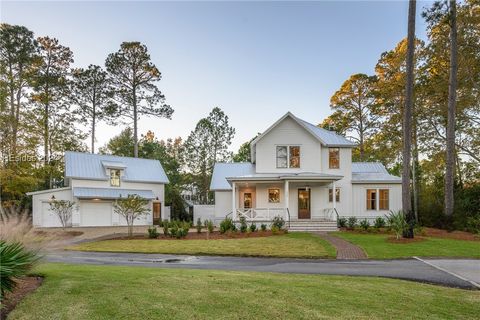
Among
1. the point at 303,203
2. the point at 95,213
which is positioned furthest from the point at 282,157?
the point at 95,213

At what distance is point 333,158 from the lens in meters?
26.5

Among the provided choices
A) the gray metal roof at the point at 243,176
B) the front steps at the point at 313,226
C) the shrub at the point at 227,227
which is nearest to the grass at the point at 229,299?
the shrub at the point at 227,227

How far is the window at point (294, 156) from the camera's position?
1006 inches

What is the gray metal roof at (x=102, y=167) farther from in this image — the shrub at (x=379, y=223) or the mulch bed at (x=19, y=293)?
the mulch bed at (x=19, y=293)

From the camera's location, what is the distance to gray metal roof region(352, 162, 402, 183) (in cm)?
2581

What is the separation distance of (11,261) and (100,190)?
25.0 metres

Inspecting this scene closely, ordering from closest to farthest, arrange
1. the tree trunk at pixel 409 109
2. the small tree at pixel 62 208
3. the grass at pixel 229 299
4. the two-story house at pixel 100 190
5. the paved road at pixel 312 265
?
the grass at pixel 229 299 < the paved road at pixel 312 265 < the tree trunk at pixel 409 109 < the small tree at pixel 62 208 < the two-story house at pixel 100 190

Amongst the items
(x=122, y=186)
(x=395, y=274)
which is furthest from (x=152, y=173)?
(x=395, y=274)

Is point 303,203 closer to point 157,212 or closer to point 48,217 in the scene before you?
point 157,212

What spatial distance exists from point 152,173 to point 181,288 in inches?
1100

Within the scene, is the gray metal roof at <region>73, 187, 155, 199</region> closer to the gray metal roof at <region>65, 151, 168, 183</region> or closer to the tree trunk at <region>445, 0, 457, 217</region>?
the gray metal roof at <region>65, 151, 168, 183</region>

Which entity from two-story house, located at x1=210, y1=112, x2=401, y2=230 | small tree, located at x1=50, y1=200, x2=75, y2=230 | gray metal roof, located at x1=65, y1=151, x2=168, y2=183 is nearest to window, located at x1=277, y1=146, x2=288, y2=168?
A: two-story house, located at x1=210, y1=112, x2=401, y2=230

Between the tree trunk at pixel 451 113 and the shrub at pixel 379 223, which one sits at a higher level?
the tree trunk at pixel 451 113

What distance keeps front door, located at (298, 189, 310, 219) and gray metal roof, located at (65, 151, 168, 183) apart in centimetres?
1460
